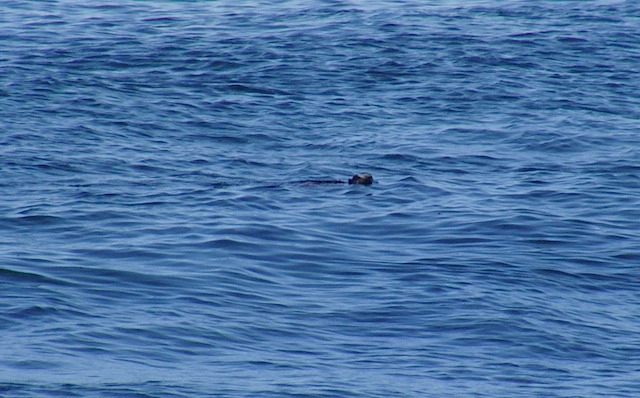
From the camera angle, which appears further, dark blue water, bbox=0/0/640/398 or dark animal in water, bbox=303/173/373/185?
dark animal in water, bbox=303/173/373/185

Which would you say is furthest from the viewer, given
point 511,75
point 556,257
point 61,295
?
point 511,75

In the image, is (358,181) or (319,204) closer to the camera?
(319,204)

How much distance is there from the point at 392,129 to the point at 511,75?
14.5ft

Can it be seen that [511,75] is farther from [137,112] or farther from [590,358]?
[590,358]

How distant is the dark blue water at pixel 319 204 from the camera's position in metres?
9.63

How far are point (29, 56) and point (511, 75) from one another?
8807 mm

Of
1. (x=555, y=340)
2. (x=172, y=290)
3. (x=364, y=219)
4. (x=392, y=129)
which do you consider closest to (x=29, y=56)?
(x=392, y=129)

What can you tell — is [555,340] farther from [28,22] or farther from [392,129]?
[28,22]

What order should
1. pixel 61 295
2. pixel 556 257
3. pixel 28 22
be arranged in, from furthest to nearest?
pixel 28 22, pixel 556 257, pixel 61 295

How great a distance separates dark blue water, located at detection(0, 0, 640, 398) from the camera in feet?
31.6

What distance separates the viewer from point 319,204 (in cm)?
1478

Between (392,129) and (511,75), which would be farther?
(511,75)

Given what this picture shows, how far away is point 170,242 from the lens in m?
12.8

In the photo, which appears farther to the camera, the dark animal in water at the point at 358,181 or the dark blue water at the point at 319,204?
the dark animal in water at the point at 358,181
